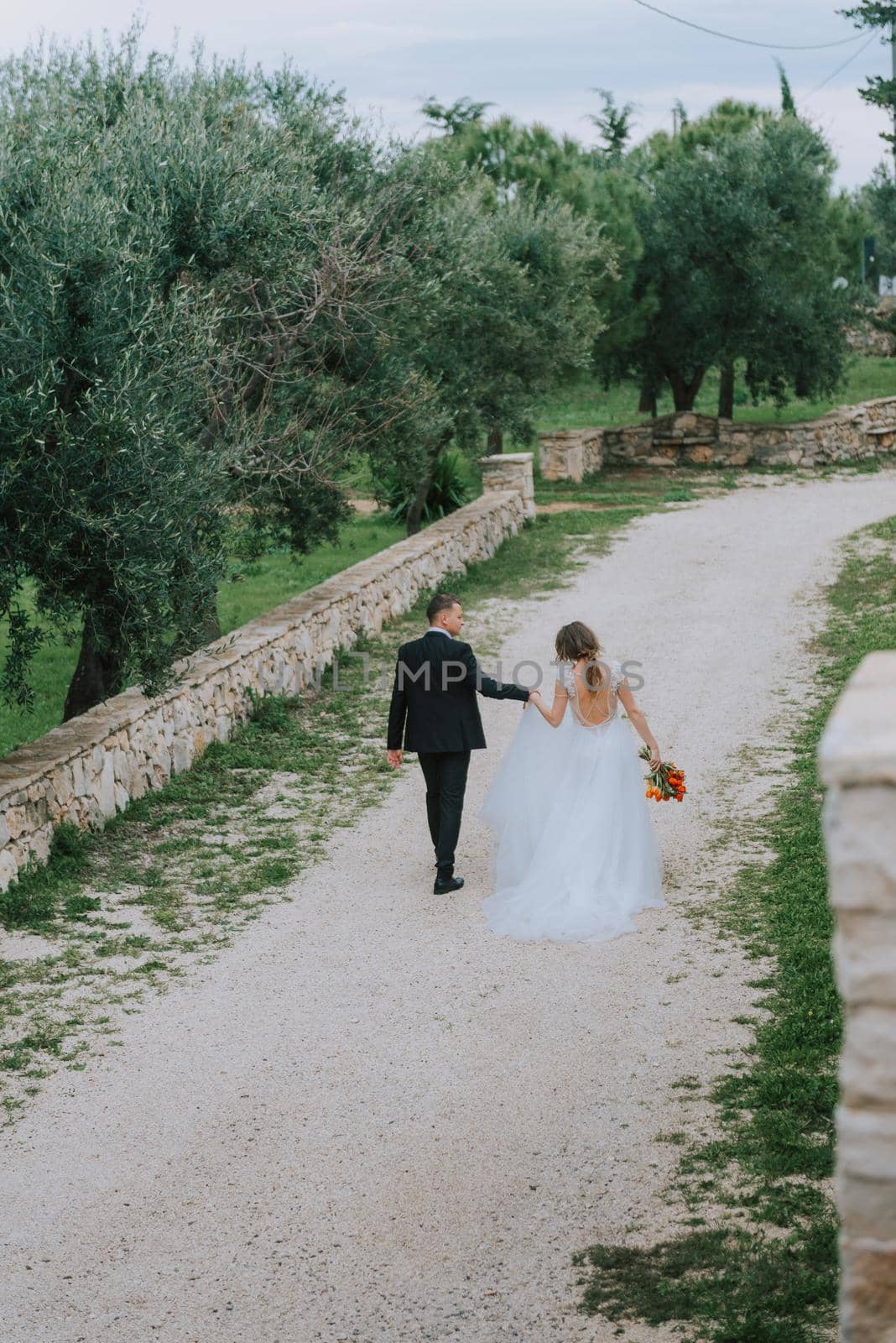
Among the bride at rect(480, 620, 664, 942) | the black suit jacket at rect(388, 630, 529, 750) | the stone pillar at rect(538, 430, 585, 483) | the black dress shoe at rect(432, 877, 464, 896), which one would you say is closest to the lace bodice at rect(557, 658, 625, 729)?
the bride at rect(480, 620, 664, 942)

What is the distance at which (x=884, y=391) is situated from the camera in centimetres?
3397

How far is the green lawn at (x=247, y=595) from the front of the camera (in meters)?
14.5

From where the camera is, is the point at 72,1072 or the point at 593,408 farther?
the point at 593,408

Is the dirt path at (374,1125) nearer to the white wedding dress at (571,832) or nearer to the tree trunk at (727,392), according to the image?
the white wedding dress at (571,832)

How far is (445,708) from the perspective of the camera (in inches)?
352

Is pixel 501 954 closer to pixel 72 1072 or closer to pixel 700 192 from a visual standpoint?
pixel 72 1072

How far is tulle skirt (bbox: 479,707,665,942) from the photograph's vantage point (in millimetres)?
8273

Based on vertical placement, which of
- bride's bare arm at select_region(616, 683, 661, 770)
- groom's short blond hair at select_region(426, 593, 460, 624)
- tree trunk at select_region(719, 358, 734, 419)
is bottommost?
bride's bare arm at select_region(616, 683, 661, 770)

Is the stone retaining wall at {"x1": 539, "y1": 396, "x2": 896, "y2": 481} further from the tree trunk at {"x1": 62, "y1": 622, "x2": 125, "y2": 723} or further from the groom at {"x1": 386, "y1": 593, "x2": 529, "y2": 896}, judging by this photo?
the groom at {"x1": 386, "y1": 593, "x2": 529, "y2": 896}

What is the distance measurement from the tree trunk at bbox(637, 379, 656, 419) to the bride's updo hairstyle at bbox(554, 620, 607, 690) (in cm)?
2238

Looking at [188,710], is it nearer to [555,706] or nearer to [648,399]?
[555,706]

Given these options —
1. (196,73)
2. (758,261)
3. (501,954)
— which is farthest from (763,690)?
(758,261)

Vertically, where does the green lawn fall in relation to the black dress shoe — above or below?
above

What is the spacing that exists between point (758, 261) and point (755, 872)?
2098 centimetres
